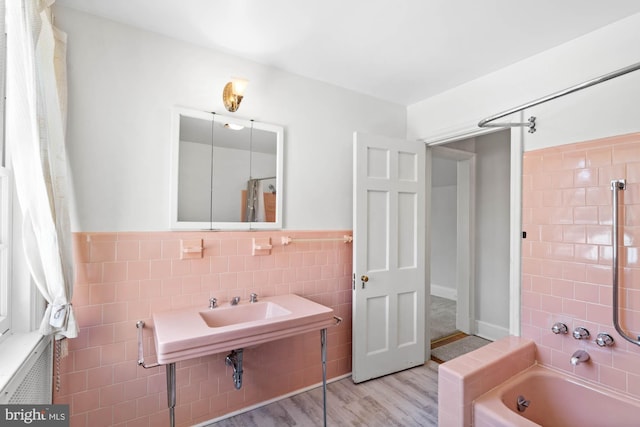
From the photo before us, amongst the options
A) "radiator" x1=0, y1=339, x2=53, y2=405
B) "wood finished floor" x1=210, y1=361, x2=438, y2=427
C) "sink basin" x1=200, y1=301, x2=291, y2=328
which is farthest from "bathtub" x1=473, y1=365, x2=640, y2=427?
"radiator" x1=0, y1=339, x2=53, y2=405

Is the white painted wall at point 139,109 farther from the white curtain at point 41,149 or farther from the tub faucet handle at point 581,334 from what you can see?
the tub faucet handle at point 581,334

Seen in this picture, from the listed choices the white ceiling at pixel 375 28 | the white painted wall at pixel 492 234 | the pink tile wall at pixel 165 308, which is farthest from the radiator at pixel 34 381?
the white painted wall at pixel 492 234

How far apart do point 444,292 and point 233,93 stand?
4656 millimetres

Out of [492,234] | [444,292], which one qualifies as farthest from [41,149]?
[444,292]

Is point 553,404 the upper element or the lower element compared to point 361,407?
upper

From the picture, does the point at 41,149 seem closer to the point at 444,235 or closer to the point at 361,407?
the point at 361,407

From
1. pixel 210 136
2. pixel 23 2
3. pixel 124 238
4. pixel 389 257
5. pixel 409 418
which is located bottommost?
pixel 409 418

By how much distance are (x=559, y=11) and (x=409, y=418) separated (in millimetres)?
2523

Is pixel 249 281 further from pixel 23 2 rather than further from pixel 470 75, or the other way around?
pixel 470 75

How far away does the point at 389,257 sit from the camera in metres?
2.61

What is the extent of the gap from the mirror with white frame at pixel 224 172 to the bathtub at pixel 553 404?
1632 mm

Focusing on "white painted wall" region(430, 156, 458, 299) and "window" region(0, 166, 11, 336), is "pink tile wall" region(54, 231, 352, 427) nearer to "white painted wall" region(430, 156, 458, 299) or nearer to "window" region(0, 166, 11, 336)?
"window" region(0, 166, 11, 336)

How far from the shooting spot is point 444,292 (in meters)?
5.23

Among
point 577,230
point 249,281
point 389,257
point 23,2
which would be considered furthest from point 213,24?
point 577,230
